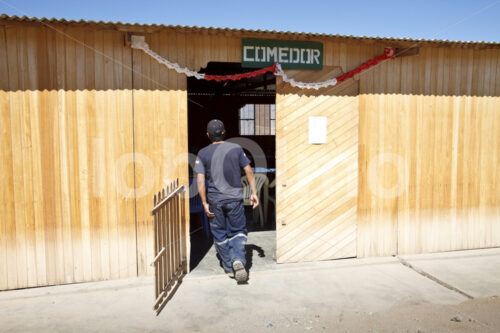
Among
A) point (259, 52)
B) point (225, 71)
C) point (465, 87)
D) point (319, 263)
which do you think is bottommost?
point (319, 263)

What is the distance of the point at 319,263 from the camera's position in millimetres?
5570

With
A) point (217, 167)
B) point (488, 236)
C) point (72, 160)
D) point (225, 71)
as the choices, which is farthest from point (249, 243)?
point (225, 71)

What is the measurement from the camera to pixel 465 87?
19.6ft

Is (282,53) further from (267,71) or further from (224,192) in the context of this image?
(224,192)

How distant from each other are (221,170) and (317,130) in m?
1.60

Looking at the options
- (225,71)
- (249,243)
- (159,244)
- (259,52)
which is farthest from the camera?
(225,71)

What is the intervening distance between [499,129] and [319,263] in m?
3.76

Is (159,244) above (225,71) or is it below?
below

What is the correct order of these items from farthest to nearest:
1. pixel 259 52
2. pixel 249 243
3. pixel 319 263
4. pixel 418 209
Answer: pixel 249 243 → pixel 418 209 → pixel 319 263 → pixel 259 52

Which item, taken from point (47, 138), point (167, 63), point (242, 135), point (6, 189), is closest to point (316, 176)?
point (167, 63)

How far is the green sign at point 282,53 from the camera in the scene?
5.14 meters

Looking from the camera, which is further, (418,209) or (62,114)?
(418,209)

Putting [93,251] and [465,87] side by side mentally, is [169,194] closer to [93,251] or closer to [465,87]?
[93,251]

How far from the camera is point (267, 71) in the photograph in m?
5.17
